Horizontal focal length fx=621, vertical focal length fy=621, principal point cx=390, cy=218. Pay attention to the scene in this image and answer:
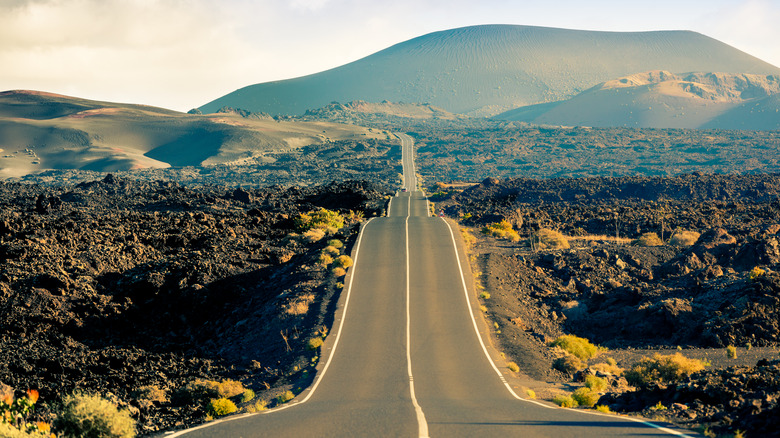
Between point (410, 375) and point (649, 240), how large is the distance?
32.8 meters

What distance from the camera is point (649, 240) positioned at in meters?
47.2

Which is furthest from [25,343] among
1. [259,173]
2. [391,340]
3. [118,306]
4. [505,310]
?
[259,173]

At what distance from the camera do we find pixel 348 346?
24.0m

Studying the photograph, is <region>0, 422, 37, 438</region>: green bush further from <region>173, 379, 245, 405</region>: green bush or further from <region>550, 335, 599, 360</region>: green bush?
<region>550, 335, 599, 360</region>: green bush

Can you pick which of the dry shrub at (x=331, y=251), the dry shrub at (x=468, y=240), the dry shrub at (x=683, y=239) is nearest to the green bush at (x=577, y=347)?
the dry shrub at (x=468, y=240)

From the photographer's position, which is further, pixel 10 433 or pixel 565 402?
pixel 565 402

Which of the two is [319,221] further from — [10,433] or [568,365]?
[10,433]

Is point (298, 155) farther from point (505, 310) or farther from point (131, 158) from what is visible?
point (505, 310)

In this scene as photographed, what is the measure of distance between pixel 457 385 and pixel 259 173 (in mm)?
118389

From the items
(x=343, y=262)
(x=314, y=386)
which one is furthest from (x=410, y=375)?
(x=343, y=262)

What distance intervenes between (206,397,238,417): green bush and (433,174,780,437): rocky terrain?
1037cm

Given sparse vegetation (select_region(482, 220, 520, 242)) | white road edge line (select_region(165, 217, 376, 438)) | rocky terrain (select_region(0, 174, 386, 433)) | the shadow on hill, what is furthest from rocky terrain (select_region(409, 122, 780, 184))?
white road edge line (select_region(165, 217, 376, 438))

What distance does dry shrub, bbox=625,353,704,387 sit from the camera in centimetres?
2012

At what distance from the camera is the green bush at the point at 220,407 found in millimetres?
18391
